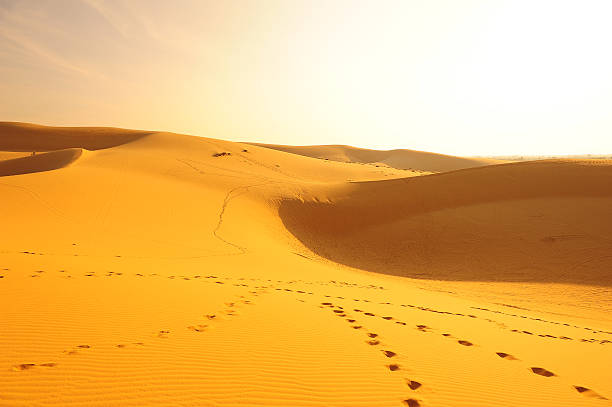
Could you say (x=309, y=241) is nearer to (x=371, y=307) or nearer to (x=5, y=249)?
(x=371, y=307)

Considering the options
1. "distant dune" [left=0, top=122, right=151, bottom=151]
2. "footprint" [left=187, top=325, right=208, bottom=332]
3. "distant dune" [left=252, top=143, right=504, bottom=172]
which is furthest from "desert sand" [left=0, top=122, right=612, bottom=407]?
"distant dune" [left=252, top=143, right=504, bottom=172]

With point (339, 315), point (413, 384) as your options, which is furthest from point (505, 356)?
point (339, 315)

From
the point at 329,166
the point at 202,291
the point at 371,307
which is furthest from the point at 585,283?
the point at 329,166

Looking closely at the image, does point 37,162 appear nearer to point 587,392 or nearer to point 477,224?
point 477,224

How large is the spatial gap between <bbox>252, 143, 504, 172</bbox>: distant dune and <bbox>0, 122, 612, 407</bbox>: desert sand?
63.0 metres

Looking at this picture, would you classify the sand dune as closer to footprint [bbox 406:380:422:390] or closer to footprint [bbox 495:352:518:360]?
footprint [bbox 406:380:422:390]

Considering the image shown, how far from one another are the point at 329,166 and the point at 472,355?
37543 millimetres

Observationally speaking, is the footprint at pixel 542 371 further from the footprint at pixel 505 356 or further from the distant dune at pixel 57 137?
the distant dune at pixel 57 137

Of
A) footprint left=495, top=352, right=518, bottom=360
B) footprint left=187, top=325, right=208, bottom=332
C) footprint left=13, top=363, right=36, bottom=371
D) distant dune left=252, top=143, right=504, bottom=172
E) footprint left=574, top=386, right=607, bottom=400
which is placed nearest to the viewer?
footprint left=13, top=363, right=36, bottom=371

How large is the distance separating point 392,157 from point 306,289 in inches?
3654

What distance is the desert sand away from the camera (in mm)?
3498

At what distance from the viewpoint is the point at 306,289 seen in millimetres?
8008

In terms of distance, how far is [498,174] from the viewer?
69.5 feet

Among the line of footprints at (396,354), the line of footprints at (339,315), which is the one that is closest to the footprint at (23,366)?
the line of footprints at (339,315)
